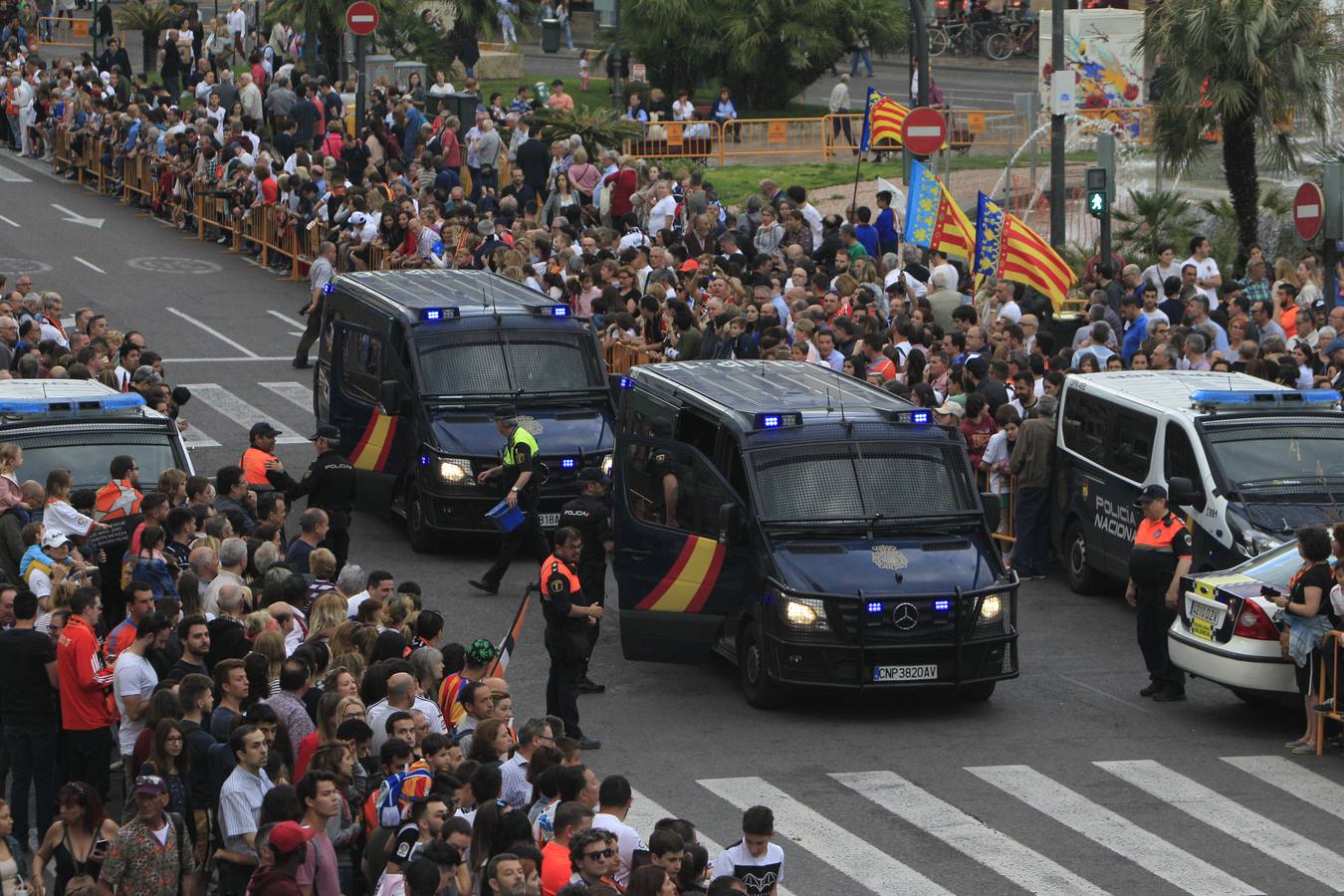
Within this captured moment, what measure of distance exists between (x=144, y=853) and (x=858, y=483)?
7.05 metres

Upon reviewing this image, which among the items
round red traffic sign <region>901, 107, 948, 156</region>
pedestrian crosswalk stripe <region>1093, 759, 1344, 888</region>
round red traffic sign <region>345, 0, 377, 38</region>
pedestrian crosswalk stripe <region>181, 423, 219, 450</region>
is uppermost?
round red traffic sign <region>345, 0, 377, 38</region>

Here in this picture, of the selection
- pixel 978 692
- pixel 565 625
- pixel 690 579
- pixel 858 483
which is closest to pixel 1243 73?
pixel 858 483

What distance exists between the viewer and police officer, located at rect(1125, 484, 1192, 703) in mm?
17141

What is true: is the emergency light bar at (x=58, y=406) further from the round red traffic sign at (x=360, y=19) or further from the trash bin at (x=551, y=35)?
the trash bin at (x=551, y=35)

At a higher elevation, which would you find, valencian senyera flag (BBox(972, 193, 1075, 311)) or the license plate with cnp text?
valencian senyera flag (BBox(972, 193, 1075, 311))

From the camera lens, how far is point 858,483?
1694 centimetres

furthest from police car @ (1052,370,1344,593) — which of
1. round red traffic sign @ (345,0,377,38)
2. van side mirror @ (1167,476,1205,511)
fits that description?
round red traffic sign @ (345,0,377,38)

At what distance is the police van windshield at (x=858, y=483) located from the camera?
16.8m

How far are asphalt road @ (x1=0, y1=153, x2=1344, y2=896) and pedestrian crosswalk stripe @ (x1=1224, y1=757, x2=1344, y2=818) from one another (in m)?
0.02

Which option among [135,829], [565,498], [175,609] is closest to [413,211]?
[565,498]

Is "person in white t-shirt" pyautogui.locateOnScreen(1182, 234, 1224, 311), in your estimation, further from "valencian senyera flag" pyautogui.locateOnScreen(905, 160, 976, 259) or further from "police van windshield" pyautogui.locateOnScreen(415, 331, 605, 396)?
"police van windshield" pyautogui.locateOnScreen(415, 331, 605, 396)

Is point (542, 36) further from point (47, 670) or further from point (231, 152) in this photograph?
point (47, 670)

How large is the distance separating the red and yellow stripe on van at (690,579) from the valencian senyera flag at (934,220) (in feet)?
35.0

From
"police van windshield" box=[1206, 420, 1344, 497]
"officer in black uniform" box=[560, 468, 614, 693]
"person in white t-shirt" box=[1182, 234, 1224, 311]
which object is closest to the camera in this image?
"officer in black uniform" box=[560, 468, 614, 693]
